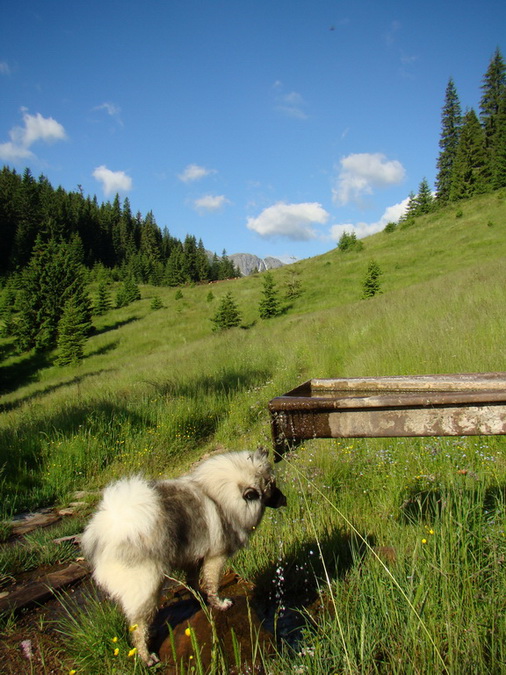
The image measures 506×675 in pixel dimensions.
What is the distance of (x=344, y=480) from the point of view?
4.22 m

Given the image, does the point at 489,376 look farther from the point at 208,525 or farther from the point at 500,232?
the point at 500,232

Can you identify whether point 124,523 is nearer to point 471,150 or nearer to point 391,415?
point 391,415

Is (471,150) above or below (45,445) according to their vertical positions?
above

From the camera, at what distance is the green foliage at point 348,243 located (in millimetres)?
49556

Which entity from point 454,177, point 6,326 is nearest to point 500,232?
point 454,177

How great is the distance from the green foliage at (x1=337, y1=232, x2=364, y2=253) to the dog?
49367 mm

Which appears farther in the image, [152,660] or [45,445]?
[45,445]

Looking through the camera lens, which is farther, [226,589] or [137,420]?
[137,420]

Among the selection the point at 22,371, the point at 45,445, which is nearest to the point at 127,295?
the point at 22,371

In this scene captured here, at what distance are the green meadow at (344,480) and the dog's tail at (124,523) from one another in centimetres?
50

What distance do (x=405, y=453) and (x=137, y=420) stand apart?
5134mm

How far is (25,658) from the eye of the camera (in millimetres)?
2357

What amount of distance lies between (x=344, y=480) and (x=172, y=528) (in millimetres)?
2423

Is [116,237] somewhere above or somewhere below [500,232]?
above
